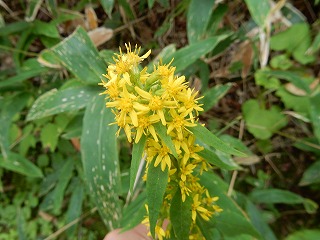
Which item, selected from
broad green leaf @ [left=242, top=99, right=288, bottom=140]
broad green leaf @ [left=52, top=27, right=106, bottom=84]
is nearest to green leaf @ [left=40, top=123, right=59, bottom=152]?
broad green leaf @ [left=52, top=27, right=106, bottom=84]

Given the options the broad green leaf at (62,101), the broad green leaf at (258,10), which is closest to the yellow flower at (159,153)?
the broad green leaf at (62,101)

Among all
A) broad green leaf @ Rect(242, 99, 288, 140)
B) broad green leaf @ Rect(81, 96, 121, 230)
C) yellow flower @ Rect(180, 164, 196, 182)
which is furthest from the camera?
broad green leaf @ Rect(242, 99, 288, 140)

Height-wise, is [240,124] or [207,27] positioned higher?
[207,27]

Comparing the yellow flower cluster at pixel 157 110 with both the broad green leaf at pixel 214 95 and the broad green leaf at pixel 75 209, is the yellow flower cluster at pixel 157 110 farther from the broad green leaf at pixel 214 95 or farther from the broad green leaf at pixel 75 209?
the broad green leaf at pixel 75 209

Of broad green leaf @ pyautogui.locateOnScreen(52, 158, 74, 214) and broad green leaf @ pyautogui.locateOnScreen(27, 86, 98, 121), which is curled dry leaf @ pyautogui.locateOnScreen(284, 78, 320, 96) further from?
broad green leaf @ pyautogui.locateOnScreen(52, 158, 74, 214)

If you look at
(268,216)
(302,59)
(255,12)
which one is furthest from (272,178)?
(255,12)

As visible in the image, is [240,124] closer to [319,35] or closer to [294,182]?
[294,182]
